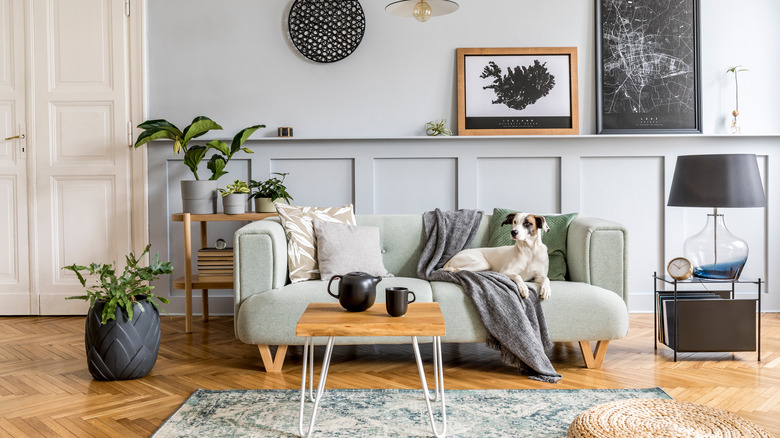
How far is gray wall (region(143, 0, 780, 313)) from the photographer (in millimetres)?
4258

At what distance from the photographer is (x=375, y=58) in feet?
14.0

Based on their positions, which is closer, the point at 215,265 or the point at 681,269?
the point at 681,269

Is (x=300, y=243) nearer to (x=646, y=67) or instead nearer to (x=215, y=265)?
(x=215, y=265)

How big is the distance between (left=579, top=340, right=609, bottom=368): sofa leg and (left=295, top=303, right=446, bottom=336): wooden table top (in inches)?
45.4

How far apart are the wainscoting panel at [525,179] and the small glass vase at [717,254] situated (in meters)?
1.05

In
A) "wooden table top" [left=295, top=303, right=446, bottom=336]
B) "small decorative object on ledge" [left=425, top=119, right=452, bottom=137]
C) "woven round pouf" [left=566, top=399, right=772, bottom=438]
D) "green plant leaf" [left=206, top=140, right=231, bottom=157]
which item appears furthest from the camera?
"small decorative object on ledge" [left=425, top=119, right=452, bottom=137]

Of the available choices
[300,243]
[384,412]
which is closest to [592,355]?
[384,412]

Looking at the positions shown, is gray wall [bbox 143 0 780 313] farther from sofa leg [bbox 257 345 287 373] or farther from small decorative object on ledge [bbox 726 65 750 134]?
sofa leg [bbox 257 345 287 373]

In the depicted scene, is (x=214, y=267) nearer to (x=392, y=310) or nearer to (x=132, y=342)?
(x=132, y=342)

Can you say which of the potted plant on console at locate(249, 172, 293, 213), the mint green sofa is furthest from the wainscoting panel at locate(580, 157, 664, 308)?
the potted plant on console at locate(249, 172, 293, 213)

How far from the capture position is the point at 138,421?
2.28m

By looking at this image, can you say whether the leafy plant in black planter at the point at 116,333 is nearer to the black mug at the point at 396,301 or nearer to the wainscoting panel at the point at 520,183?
the black mug at the point at 396,301

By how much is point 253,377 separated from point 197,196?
57.6 inches

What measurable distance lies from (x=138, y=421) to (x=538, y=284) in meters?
1.86
